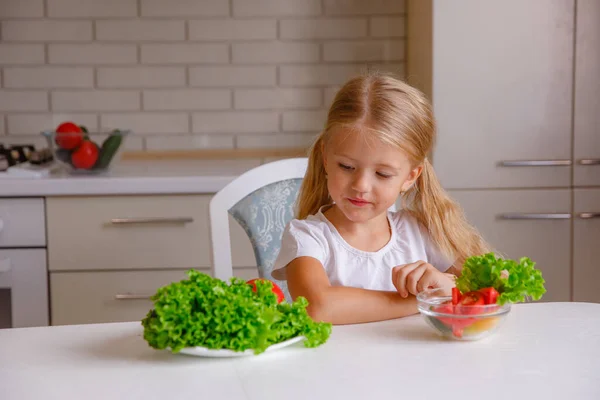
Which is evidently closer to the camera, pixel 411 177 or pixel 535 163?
pixel 411 177

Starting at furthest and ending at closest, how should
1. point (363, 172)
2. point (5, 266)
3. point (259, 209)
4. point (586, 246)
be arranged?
point (586, 246) < point (5, 266) < point (259, 209) < point (363, 172)

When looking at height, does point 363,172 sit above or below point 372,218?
above

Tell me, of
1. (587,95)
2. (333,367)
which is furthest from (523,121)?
(333,367)

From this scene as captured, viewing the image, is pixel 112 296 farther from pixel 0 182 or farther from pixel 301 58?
pixel 301 58

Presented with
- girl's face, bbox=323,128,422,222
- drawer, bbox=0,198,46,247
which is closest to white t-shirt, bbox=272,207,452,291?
girl's face, bbox=323,128,422,222

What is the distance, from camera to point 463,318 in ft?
4.01

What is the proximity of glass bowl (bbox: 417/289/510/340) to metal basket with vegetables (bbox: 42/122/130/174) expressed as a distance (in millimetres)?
1811

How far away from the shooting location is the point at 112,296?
2.78 meters

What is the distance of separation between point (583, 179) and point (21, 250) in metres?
1.89

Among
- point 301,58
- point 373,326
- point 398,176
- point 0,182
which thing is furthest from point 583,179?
point 0,182

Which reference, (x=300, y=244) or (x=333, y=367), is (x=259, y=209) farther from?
(x=333, y=367)

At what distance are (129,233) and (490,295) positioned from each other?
1.74 m

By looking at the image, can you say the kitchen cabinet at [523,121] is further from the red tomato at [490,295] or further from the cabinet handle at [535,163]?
the red tomato at [490,295]

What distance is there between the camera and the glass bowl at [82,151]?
281cm
